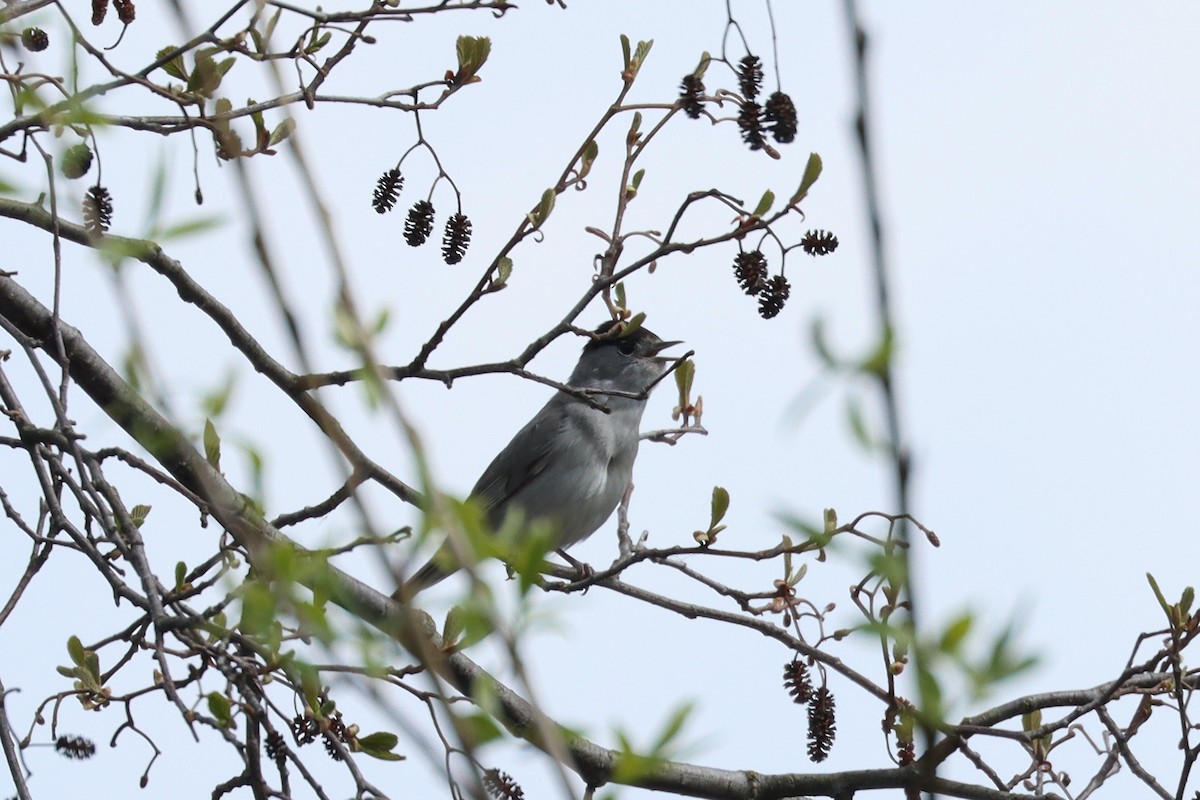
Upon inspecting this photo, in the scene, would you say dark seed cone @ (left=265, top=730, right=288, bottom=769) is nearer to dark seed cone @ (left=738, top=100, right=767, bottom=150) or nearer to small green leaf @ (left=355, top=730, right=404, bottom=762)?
small green leaf @ (left=355, top=730, right=404, bottom=762)

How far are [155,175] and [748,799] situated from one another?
3033mm

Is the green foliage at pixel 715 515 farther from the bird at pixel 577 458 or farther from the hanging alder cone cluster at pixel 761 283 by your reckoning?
the bird at pixel 577 458

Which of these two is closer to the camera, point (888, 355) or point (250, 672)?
point (888, 355)

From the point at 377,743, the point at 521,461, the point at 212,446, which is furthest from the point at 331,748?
the point at 521,461

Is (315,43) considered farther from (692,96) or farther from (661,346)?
(661,346)

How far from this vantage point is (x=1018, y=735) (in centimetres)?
317

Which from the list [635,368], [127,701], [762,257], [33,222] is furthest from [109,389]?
[635,368]

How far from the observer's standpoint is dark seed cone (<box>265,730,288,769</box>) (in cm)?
278

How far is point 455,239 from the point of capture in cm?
400

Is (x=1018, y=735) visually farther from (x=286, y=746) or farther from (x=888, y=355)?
(x=888, y=355)

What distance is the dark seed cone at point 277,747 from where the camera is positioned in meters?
2.78

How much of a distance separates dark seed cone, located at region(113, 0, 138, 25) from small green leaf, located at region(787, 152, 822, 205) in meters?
1.94

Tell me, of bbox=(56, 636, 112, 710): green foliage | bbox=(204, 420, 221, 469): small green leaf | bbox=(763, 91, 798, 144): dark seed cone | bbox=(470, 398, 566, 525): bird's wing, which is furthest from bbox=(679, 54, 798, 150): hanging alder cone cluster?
bbox=(470, 398, 566, 525): bird's wing

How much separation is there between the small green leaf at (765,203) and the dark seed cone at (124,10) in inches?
72.8
